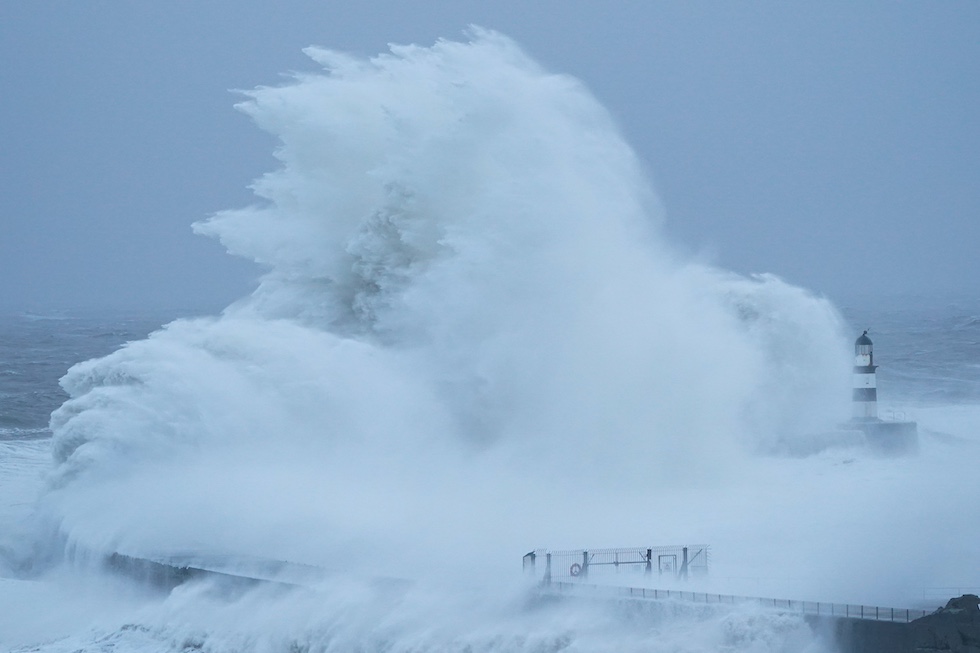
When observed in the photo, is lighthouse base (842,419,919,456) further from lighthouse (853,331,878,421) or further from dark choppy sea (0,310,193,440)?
dark choppy sea (0,310,193,440)

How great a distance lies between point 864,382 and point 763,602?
11.9 meters

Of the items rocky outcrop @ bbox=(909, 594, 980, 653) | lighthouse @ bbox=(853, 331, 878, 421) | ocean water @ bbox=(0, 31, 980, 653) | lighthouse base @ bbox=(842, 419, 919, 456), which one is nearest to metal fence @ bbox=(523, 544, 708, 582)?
ocean water @ bbox=(0, 31, 980, 653)

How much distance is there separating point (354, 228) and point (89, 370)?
5352 millimetres

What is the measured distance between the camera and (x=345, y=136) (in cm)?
2086

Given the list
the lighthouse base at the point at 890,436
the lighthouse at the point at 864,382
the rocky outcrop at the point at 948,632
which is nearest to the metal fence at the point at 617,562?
the rocky outcrop at the point at 948,632

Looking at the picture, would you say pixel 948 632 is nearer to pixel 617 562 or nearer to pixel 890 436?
pixel 617 562

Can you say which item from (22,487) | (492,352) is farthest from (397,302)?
(22,487)

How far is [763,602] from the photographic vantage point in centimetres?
872

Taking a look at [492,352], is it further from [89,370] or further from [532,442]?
[89,370]

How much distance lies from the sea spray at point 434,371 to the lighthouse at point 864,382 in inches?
34.0

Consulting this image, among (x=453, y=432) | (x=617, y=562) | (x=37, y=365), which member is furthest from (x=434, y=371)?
(x=37, y=365)

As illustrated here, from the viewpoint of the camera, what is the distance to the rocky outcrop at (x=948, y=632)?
8.00 m

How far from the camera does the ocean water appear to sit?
1005 centimetres

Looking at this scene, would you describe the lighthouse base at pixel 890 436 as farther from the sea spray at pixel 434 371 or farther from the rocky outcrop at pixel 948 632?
the rocky outcrop at pixel 948 632
